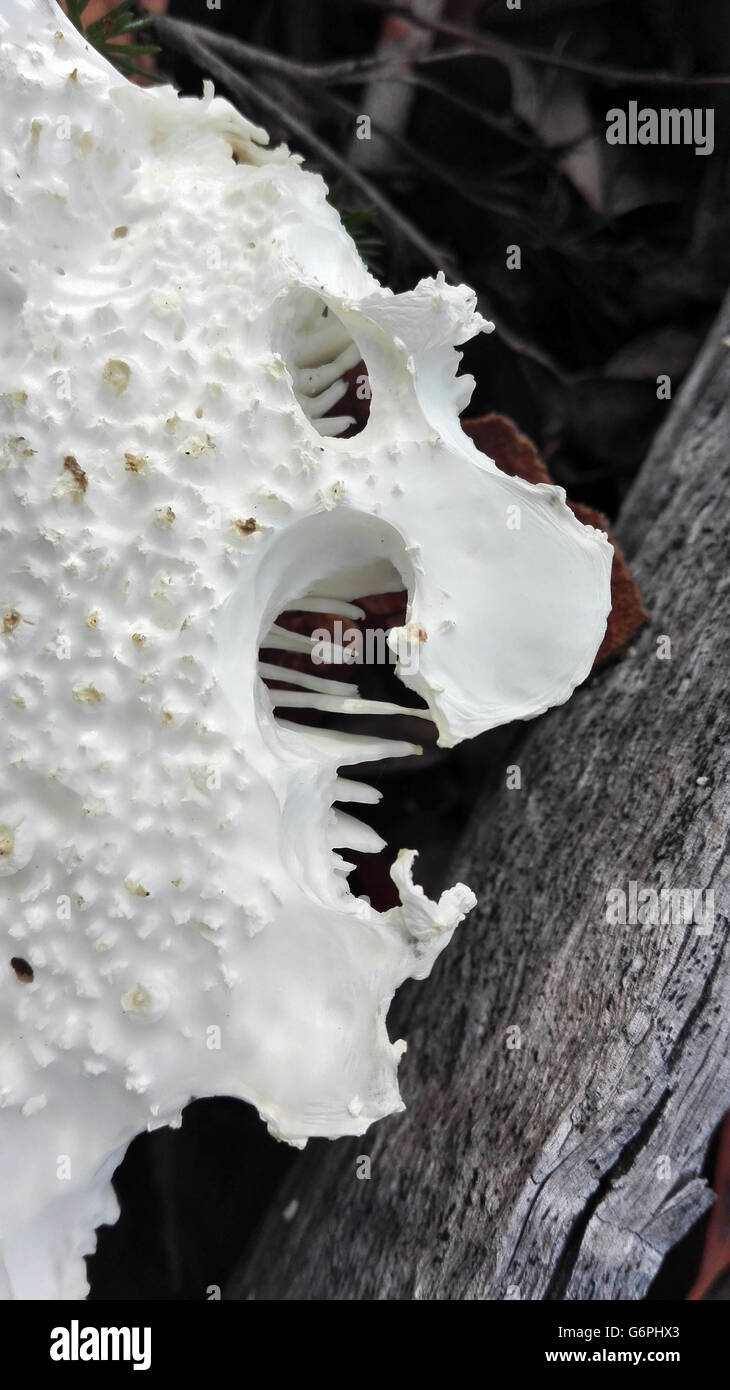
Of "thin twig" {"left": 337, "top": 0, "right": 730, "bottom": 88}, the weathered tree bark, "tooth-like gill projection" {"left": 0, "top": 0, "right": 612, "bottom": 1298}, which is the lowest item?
the weathered tree bark

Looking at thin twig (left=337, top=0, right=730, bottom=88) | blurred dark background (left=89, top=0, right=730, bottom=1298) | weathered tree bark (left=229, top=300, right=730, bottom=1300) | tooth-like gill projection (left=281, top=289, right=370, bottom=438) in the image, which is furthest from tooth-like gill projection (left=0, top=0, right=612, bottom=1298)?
thin twig (left=337, top=0, right=730, bottom=88)

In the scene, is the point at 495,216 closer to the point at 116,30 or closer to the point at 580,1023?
the point at 116,30

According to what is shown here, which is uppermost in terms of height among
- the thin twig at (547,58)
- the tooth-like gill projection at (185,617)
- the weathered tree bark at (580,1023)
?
the thin twig at (547,58)

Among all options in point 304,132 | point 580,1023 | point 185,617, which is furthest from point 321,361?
point 580,1023

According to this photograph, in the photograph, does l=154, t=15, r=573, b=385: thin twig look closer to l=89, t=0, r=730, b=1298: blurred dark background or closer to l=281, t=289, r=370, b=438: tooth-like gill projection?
l=89, t=0, r=730, b=1298: blurred dark background

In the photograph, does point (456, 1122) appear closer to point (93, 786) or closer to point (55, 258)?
point (93, 786)

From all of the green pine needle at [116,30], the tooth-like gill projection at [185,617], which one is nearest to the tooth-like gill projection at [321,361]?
the tooth-like gill projection at [185,617]

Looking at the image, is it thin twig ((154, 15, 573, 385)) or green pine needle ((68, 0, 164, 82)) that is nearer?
green pine needle ((68, 0, 164, 82))

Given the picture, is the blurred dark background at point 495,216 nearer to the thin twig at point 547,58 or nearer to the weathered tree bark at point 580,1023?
the thin twig at point 547,58
